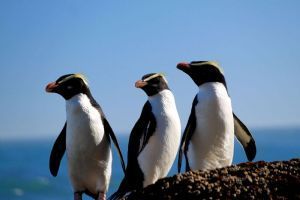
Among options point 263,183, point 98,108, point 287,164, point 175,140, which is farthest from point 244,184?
point 98,108

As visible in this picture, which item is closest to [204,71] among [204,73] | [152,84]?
[204,73]

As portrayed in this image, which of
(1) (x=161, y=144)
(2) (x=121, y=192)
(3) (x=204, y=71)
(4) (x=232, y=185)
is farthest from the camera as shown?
(3) (x=204, y=71)

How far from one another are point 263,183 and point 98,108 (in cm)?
318

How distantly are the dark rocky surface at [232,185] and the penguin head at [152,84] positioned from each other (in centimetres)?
228

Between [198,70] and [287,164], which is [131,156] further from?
[287,164]

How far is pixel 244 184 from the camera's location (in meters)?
6.33

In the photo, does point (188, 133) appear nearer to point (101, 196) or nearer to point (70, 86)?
point (101, 196)

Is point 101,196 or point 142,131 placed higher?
point 142,131

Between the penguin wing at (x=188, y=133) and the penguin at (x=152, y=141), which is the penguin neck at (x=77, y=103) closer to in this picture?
the penguin at (x=152, y=141)

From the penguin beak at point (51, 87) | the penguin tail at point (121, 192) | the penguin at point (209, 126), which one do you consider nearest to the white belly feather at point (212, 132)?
the penguin at point (209, 126)

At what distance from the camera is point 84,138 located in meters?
8.56

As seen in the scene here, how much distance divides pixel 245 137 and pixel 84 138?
2.63m

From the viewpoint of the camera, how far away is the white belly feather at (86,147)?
859 centimetres

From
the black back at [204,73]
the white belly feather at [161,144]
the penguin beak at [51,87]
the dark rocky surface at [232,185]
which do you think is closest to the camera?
the dark rocky surface at [232,185]
